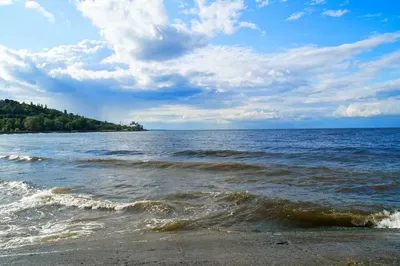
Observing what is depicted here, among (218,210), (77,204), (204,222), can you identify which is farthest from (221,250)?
(77,204)

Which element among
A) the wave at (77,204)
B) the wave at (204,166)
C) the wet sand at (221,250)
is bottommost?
the wave at (204,166)

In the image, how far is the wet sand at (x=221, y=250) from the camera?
18.9 ft

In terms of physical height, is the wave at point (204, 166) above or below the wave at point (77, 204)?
below

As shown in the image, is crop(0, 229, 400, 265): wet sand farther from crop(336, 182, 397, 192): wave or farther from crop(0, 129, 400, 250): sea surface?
crop(336, 182, 397, 192): wave

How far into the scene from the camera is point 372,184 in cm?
1523

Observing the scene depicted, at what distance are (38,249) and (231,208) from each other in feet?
22.3

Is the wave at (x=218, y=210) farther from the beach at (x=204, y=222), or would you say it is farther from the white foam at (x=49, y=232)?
the white foam at (x=49, y=232)

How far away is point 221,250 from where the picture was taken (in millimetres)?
6426

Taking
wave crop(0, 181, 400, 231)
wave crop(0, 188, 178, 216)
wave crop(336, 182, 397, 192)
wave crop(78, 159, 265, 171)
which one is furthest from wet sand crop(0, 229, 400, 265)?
wave crop(78, 159, 265, 171)

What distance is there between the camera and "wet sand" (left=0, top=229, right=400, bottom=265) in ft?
18.9

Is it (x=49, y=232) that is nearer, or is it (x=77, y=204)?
(x=49, y=232)

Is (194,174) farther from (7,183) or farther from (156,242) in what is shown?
(156,242)

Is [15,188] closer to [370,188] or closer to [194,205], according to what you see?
[194,205]

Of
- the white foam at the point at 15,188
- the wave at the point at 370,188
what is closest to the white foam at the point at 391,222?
the wave at the point at 370,188
